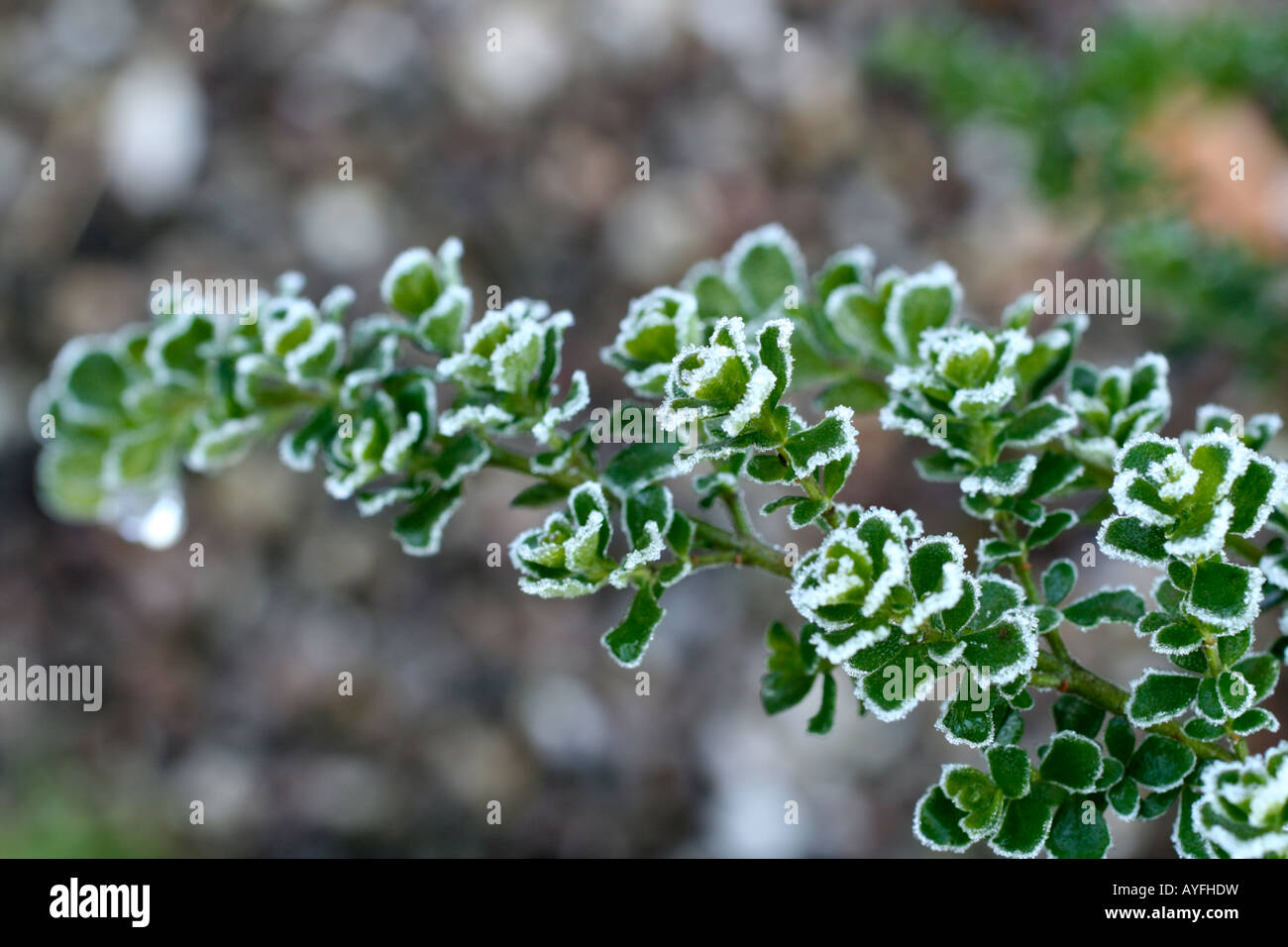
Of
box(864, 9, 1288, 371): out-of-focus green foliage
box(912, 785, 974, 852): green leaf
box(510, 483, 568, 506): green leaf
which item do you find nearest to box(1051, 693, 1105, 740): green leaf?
box(912, 785, 974, 852): green leaf

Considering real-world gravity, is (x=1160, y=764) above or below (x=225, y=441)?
below

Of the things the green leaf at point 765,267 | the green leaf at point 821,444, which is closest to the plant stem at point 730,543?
the green leaf at point 821,444

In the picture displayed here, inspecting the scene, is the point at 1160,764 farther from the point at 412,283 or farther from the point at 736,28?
the point at 736,28

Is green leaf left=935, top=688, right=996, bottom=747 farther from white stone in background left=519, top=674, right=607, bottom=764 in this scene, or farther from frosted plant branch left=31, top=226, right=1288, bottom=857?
white stone in background left=519, top=674, right=607, bottom=764

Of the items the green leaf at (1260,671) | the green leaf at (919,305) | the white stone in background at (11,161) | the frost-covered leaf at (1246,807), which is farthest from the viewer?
the white stone in background at (11,161)

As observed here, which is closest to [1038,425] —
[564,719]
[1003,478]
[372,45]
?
[1003,478]

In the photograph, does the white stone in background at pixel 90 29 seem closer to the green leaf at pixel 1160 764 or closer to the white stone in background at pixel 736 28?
the white stone in background at pixel 736 28
